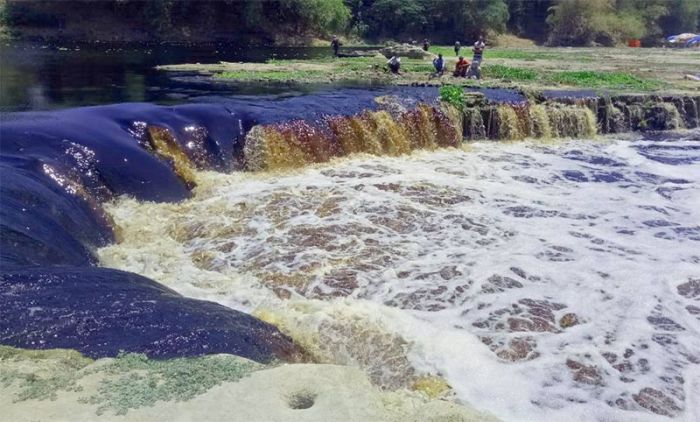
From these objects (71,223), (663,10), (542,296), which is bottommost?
(542,296)

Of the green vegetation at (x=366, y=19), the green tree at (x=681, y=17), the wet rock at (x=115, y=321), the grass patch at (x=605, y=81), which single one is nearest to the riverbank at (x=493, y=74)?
the grass patch at (x=605, y=81)

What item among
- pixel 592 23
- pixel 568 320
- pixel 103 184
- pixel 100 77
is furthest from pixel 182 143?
pixel 592 23

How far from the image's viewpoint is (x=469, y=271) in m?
8.42

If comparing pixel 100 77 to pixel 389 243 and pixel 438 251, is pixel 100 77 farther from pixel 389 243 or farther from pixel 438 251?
pixel 438 251

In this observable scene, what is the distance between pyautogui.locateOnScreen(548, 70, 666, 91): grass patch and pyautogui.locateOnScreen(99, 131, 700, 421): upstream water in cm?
841

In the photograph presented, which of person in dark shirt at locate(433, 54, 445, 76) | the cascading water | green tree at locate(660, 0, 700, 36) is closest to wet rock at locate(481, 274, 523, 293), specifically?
the cascading water

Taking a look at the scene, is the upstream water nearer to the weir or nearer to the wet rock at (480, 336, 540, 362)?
the wet rock at (480, 336, 540, 362)

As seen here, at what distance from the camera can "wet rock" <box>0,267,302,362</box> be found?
477 centimetres

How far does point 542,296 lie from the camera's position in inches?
305

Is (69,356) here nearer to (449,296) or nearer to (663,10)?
(449,296)

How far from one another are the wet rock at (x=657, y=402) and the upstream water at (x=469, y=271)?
2cm

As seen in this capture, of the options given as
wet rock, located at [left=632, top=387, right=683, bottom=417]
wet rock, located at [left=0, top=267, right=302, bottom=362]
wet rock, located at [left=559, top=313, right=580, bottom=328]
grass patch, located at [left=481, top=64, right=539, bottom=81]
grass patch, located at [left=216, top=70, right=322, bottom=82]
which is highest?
grass patch, located at [left=216, top=70, right=322, bottom=82]

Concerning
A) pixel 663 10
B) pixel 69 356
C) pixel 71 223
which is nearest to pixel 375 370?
pixel 69 356

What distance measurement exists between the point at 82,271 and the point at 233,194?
522 centimetres
